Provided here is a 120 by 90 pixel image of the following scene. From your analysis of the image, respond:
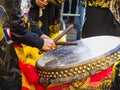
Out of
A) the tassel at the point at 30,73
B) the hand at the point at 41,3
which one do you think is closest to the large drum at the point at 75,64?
the tassel at the point at 30,73

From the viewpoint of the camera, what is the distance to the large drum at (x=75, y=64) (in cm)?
276

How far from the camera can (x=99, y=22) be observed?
4.19m

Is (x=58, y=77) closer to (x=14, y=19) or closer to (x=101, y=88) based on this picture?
(x=101, y=88)

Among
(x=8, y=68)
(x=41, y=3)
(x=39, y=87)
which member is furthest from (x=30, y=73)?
(x=41, y=3)

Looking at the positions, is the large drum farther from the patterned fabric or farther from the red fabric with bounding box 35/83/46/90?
the patterned fabric

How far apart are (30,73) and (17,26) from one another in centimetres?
61

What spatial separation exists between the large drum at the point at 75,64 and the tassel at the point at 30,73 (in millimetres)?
111

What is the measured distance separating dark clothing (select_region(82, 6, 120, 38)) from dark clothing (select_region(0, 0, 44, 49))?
4.89 ft

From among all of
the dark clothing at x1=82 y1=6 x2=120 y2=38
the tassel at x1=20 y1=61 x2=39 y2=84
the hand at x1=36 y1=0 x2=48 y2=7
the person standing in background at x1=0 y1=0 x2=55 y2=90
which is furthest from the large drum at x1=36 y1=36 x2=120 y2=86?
the dark clothing at x1=82 y1=6 x2=120 y2=38

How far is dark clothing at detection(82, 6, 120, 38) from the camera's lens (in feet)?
13.5

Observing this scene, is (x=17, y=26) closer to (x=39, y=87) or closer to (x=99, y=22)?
(x=39, y=87)

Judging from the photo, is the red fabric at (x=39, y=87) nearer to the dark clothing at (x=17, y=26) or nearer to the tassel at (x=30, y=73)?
the tassel at (x=30, y=73)

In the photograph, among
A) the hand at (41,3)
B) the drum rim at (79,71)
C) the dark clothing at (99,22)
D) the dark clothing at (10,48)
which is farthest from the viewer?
the dark clothing at (99,22)

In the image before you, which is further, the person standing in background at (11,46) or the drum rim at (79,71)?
the drum rim at (79,71)
